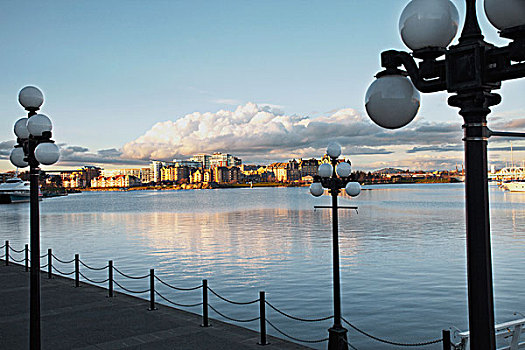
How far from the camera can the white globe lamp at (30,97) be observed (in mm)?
8234

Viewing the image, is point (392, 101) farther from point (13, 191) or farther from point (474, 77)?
point (13, 191)

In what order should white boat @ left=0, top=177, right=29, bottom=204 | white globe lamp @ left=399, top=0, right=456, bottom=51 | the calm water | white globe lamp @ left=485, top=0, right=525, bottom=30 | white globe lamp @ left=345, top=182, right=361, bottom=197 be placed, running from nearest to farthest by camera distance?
white globe lamp @ left=485, top=0, right=525, bottom=30 < white globe lamp @ left=399, top=0, right=456, bottom=51 < white globe lamp @ left=345, top=182, right=361, bottom=197 < the calm water < white boat @ left=0, top=177, right=29, bottom=204

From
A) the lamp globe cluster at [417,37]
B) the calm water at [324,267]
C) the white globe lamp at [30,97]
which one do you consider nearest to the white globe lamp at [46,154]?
the white globe lamp at [30,97]

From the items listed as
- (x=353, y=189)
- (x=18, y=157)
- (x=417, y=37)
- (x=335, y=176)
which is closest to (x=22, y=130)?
(x=18, y=157)

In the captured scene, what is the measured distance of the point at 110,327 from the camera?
37.4 ft

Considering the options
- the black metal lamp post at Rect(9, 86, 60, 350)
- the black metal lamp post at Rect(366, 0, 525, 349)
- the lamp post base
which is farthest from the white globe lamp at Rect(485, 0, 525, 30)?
the lamp post base

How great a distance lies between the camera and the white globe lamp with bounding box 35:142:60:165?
24.7 ft

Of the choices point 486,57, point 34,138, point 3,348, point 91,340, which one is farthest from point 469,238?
point 3,348

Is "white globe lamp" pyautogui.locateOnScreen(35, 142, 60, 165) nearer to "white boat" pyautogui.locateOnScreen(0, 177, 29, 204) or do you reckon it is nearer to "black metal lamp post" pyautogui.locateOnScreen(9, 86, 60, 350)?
"black metal lamp post" pyautogui.locateOnScreen(9, 86, 60, 350)

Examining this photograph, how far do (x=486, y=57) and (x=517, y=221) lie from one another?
5354 cm

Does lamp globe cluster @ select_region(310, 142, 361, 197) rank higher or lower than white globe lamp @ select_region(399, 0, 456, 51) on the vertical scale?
lower

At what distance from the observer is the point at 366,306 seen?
17.8 metres

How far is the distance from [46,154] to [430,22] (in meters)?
6.27

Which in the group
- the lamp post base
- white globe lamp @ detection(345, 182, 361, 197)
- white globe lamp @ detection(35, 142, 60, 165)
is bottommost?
the lamp post base
